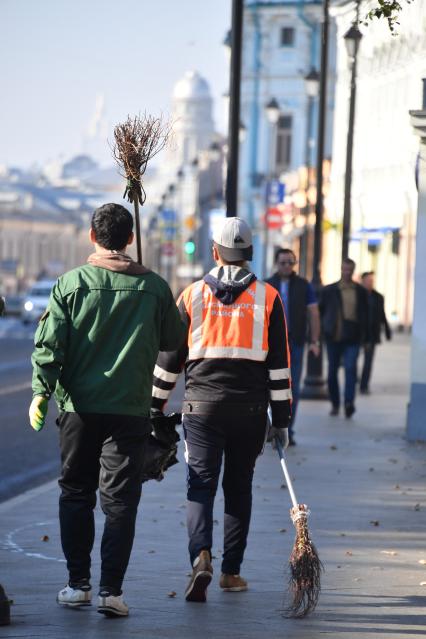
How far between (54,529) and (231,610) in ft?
9.88

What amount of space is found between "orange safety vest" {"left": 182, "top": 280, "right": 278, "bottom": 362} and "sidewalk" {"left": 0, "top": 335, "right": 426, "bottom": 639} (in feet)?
3.76

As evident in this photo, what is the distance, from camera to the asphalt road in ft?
49.7

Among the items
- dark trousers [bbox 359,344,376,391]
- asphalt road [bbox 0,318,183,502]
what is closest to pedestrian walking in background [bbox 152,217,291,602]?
asphalt road [bbox 0,318,183,502]

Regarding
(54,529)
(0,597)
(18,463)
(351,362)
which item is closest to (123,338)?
(0,597)

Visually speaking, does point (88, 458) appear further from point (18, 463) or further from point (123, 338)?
point (18, 463)

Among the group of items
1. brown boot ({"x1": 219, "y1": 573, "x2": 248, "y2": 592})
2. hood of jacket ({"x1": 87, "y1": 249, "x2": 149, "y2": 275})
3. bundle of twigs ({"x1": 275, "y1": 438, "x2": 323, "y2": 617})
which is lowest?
brown boot ({"x1": 219, "y1": 573, "x2": 248, "y2": 592})

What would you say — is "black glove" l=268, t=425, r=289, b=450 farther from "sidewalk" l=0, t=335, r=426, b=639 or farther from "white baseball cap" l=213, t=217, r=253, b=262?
"white baseball cap" l=213, t=217, r=253, b=262

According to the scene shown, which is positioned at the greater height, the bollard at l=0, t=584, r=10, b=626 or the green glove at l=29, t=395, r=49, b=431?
the green glove at l=29, t=395, r=49, b=431

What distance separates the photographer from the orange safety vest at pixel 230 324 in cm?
879

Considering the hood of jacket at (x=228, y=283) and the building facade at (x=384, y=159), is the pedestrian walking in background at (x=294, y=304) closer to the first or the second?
the hood of jacket at (x=228, y=283)

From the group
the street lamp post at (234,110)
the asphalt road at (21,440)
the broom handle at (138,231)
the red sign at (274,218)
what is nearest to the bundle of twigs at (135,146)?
the broom handle at (138,231)

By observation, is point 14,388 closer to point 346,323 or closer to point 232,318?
point 346,323

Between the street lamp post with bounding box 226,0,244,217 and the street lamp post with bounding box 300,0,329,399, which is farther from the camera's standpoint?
the street lamp post with bounding box 300,0,329,399

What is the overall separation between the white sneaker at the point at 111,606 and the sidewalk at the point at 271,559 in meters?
0.04
